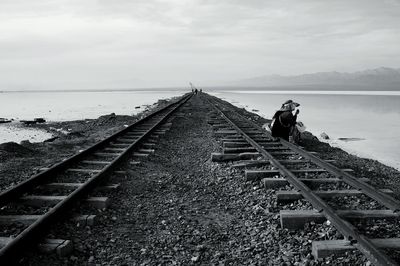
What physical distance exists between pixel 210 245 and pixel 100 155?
496cm

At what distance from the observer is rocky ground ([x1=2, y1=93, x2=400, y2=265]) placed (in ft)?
12.6

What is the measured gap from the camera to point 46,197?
514 cm

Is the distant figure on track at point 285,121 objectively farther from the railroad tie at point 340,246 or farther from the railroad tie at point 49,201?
the railroad tie at point 340,246

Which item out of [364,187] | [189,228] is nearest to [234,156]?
[364,187]

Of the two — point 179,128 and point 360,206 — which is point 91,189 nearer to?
point 360,206

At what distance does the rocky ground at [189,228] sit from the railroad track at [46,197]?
0.20m

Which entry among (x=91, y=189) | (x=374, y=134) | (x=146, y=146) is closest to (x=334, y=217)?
(x=91, y=189)

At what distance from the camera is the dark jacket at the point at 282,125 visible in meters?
10.3

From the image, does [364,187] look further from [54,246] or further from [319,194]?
[54,246]

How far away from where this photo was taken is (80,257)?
380 cm

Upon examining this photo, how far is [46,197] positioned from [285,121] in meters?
7.02

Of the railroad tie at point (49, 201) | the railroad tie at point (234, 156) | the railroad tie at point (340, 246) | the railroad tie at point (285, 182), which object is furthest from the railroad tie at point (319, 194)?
the railroad tie at point (234, 156)

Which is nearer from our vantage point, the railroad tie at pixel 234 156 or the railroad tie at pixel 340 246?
the railroad tie at pixel 340 246

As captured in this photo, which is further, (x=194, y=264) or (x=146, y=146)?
(x=146, y=146)
